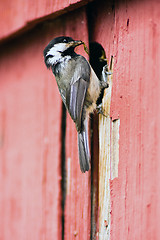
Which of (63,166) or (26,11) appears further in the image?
(26,11)

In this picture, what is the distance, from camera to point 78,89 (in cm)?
210

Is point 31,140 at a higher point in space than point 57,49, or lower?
lower

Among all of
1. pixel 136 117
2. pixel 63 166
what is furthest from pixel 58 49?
pixel 136 117

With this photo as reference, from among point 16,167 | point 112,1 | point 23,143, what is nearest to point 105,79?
point 112,1

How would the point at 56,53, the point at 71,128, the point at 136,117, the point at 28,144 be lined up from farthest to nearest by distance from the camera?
the point at 28,144
the point at 56,53
the point at 71,128
the point at 136,117

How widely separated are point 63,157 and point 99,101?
1.21ft

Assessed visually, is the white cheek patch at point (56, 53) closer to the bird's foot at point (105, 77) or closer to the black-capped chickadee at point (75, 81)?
the black-capped chickadee at point (75, 81)

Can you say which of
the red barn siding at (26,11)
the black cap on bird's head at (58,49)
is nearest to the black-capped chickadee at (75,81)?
the black cap on bird's head at (58,49)

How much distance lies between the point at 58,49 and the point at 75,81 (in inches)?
8.6

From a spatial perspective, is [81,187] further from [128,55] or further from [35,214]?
[128,55]

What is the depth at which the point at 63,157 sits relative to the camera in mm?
1962

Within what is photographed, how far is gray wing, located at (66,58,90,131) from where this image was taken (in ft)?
6.35

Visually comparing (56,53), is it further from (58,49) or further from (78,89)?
(78,89)

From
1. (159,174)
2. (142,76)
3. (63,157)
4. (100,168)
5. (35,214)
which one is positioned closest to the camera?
(159,174)
